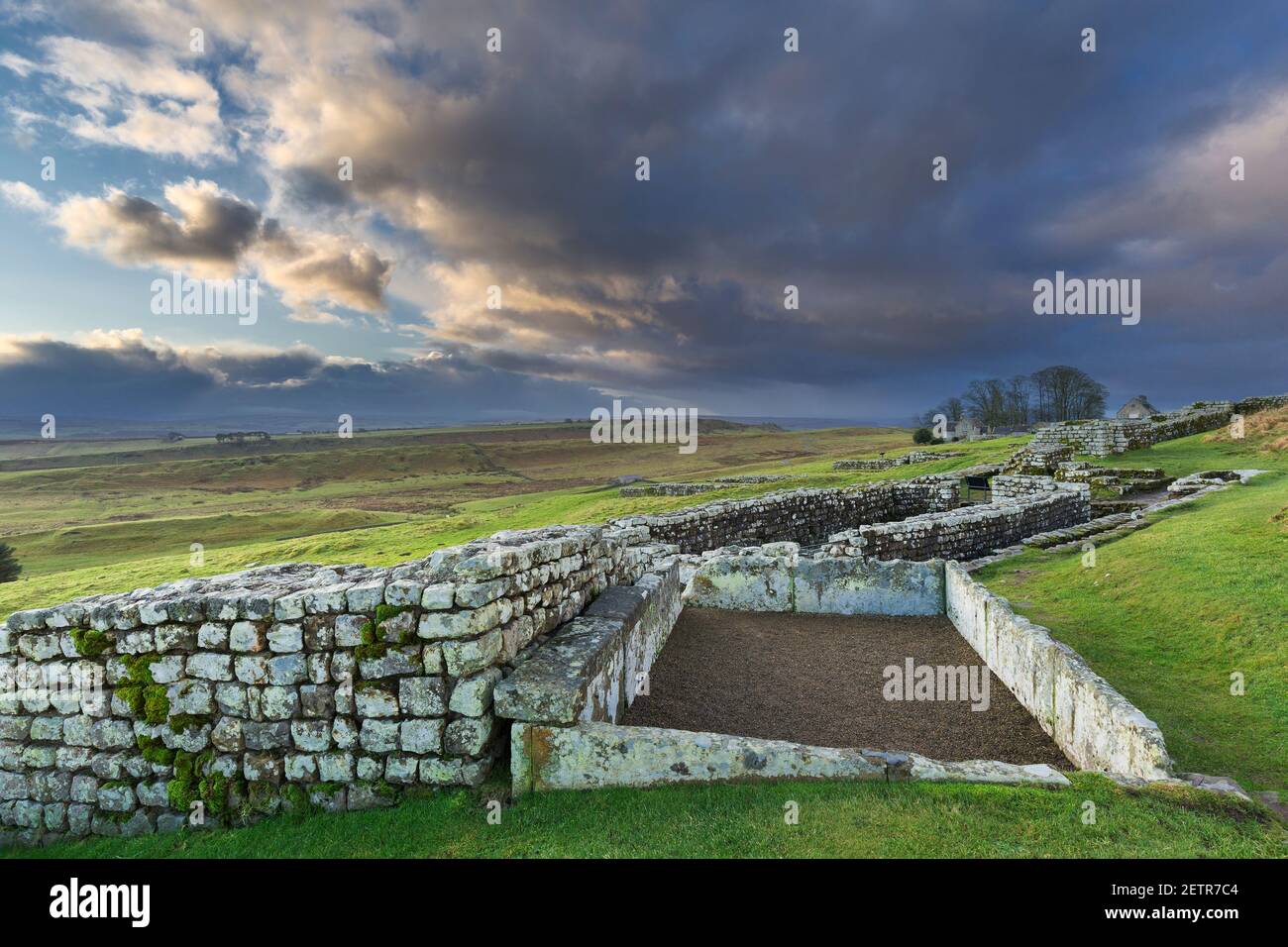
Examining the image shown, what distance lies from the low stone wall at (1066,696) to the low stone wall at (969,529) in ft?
16.7

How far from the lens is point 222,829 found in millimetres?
5398

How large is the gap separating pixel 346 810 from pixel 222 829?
1197 millimetres

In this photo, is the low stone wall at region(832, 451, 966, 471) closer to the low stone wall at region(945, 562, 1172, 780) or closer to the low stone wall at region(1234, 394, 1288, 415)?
the low stone wall at region(1234, 394, 1288, 415)

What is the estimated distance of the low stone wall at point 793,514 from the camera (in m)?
18.0

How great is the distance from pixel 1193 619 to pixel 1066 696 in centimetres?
427

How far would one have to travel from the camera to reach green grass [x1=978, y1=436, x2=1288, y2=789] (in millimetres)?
6125

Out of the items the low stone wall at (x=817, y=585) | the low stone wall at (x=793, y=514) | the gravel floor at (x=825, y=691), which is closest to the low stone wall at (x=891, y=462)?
the low stone wall at (x=793, y=514)

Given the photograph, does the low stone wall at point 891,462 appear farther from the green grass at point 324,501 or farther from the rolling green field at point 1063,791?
the rolling green field at point 1063,791

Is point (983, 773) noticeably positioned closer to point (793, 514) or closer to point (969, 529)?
point (969, 529)

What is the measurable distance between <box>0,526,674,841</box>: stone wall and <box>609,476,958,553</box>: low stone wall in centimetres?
1141

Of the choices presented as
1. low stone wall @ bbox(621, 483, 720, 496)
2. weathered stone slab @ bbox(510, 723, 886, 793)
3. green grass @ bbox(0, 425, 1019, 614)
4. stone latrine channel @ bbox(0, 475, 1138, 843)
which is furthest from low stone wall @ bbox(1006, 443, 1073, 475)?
weathered stone slab @ bbox(510, 723, 886, 793)
